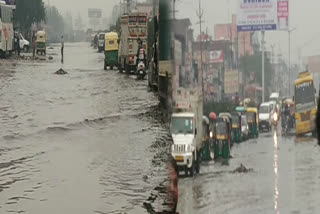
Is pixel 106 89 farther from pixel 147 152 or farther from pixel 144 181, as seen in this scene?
pixel 144 181

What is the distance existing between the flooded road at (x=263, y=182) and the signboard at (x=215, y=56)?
100cm

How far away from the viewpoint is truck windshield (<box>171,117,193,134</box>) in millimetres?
5773

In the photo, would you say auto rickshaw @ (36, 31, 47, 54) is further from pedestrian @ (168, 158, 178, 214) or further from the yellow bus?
pedestrian @ (168, 158, 178, 214)

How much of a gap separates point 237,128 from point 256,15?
1.56 metres

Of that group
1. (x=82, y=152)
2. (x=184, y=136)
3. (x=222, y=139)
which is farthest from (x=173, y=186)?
(x=82, y=152)

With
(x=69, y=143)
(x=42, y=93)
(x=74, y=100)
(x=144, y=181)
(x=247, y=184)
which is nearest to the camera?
(x=144, y=181)

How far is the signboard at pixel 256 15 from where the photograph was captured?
782cm

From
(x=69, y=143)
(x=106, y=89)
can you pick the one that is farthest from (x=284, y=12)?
(x=106, y=89)

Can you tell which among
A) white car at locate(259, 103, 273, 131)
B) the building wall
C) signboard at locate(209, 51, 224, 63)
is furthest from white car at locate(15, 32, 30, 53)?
signboard at locate(209, 51, 224, 63)

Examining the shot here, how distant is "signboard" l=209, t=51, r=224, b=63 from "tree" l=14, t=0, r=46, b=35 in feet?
126

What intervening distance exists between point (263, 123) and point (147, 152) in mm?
1938

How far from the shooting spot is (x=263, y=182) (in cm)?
909

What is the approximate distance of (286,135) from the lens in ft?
28.0

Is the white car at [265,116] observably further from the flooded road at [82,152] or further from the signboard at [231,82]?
the flooded road at [82,152]
